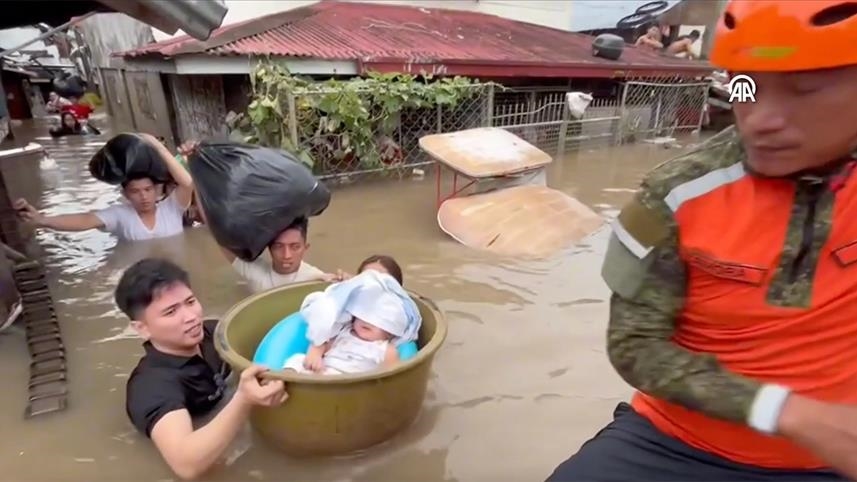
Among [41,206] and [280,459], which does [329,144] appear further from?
[280,459]

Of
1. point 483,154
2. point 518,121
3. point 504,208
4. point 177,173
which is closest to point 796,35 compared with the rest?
point 177,173

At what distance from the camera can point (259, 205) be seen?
2.81 meters

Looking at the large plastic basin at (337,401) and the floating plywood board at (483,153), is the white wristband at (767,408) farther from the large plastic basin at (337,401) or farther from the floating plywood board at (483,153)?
the floating plywood board at (483,153)

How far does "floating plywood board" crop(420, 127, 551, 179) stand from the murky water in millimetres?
613

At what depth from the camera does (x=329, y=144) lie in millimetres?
5758

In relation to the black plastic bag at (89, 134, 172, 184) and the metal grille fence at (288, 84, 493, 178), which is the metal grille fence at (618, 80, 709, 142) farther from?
the black plastic bag at (89, 134, 172, 184)

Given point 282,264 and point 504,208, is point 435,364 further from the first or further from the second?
point 504,208

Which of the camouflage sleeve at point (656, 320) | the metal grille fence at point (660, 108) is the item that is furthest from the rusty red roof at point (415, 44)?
the camouflage sleeve at point (656, 320)

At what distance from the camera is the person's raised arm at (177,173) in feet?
11.8

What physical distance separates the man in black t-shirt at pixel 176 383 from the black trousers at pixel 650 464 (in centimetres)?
98

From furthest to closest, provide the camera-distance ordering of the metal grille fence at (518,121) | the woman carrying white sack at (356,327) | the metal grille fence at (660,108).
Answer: the metal grille fence at (660,108) < the metal grille fence at (518,121) < the woman carrying white sack at (356,327)

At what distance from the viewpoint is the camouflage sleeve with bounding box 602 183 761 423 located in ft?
3.36

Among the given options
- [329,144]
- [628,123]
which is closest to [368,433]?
[329,144]

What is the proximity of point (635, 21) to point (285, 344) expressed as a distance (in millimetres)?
15759
